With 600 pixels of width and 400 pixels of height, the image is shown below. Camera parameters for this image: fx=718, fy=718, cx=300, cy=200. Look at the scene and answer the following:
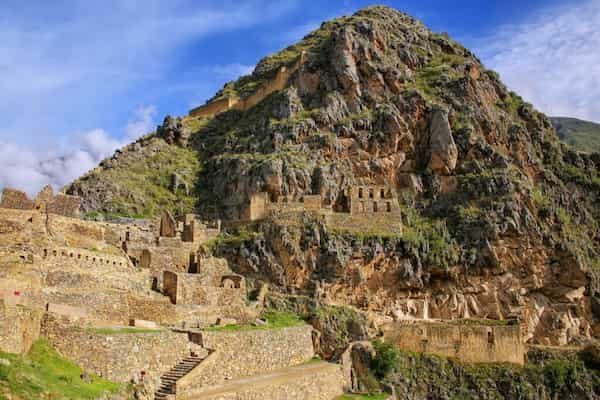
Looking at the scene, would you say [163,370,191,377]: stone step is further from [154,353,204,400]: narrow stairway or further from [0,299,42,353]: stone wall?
[0,299,42,353]: stone wall

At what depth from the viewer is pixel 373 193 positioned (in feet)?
174

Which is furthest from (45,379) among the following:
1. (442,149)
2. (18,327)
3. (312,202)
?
(442,149)

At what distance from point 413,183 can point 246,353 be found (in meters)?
26.2

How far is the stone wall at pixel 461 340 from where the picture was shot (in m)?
45.7

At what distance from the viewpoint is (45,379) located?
24.0 metres

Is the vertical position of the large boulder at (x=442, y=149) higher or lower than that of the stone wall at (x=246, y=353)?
higher

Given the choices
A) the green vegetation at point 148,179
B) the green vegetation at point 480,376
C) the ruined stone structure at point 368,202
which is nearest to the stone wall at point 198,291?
the green vegetation at point 480,376

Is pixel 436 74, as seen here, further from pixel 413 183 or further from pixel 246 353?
pixel 246 353

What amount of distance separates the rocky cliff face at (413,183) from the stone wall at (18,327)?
66.8 feet

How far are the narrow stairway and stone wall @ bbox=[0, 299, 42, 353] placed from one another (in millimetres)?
5559

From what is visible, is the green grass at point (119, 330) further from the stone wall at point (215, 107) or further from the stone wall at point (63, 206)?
the stone wall at point (215, 107)

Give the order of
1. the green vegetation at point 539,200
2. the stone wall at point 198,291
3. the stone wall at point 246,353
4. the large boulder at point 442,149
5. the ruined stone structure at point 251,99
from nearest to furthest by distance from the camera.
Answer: the stone wall at point 246,353, the stone wall at point 198,291, the green vegetation at point 539,200, the large boulder at point 442,149, the ruined stone structure at point 251,99

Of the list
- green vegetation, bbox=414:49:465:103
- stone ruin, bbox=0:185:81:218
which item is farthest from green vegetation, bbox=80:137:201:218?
green vegetation, bbox=414:49:465:103

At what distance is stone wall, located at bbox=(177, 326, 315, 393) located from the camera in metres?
31.7
